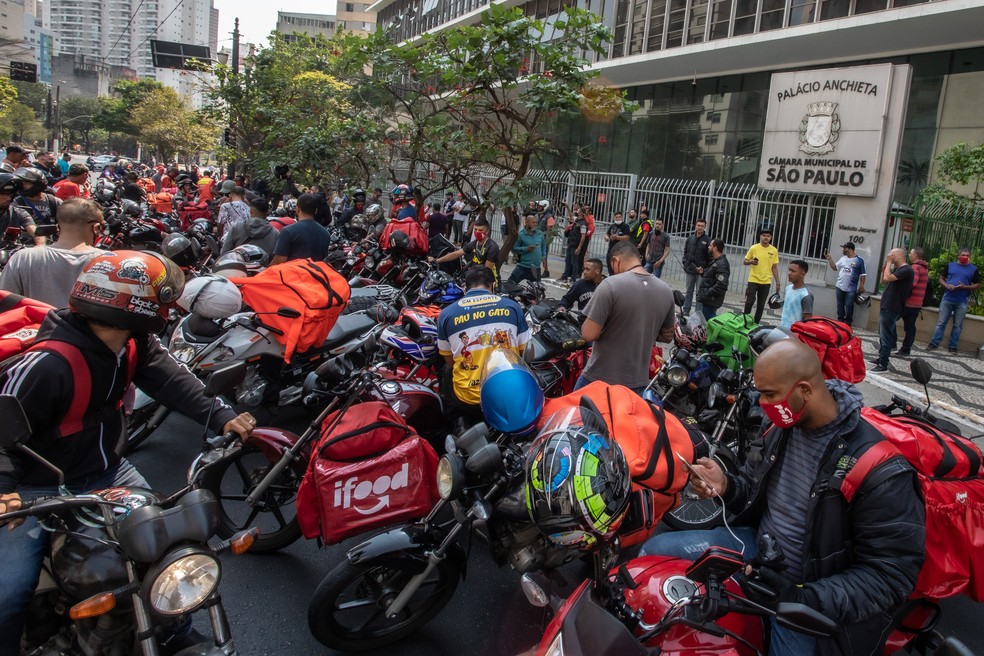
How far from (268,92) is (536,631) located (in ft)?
58.7

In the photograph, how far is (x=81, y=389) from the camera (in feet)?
8.07

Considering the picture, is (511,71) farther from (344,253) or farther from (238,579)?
(238,579)

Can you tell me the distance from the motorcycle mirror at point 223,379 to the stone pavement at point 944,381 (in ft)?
24.2

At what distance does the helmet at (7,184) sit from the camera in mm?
5730

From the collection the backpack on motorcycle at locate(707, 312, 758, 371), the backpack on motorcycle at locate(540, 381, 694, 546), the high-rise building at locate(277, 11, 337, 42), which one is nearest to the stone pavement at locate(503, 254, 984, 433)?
the backpack on motorcycle at locate(707, 312, 758, 371)

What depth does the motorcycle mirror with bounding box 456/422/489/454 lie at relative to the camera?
269cm

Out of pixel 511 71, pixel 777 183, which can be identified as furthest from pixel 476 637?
pixel 777 183

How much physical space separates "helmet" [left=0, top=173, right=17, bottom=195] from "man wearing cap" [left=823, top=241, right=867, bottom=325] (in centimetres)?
1154

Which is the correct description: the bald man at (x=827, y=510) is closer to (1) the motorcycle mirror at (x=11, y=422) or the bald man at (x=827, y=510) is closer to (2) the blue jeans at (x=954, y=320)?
(1) the motorcycle mirror at (x=11, y=422)

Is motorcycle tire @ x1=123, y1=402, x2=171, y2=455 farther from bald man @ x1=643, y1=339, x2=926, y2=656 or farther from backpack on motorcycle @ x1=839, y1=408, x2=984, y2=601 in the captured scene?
backpack on motorcycle @ x1=839, y1=408, x2=984, y2=601

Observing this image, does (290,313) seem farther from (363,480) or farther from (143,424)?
(363,480)

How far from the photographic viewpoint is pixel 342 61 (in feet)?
31.8

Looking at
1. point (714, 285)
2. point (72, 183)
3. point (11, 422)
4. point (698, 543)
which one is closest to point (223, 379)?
point (11, 422)

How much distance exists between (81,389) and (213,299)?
3.01 m
